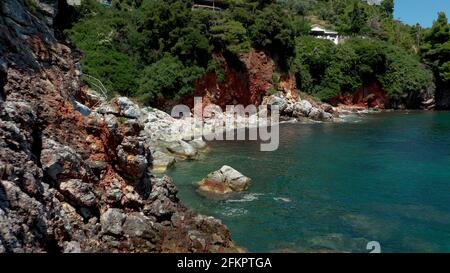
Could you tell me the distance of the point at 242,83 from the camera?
6041 cm

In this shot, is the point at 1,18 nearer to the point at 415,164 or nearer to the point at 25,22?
the point at 25,22

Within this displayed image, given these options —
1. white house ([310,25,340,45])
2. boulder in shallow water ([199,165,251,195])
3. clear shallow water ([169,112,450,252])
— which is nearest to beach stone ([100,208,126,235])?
clear shallow water ([169,112,450,252])

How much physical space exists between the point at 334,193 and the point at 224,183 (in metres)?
6.81

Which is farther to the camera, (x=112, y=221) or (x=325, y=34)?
(x=325, y=34)

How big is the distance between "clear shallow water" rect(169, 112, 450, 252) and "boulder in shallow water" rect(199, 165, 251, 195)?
0.70 m

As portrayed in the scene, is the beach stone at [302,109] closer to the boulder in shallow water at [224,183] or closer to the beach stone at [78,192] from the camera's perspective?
the boulder in shallow water at [224,183]

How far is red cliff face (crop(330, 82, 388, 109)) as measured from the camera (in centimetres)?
7469

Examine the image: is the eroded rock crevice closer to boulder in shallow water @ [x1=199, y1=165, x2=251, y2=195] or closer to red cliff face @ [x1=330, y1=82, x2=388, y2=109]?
boulder in shallow water @ [x1=199, y1=165, x2=251, y2=195]

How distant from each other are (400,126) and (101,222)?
46.6 m

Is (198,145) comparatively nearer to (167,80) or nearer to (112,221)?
(167,80)

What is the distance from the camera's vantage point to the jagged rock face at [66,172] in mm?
14242

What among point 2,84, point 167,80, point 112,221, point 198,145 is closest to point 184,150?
point 198,145
